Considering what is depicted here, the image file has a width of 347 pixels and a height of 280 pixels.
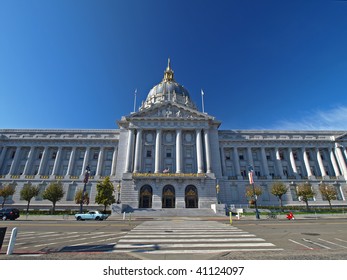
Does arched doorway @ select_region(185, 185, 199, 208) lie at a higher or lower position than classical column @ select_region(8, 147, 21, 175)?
lower

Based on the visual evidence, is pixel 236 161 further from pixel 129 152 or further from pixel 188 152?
pixel 129 152

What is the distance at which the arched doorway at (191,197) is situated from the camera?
42.6m

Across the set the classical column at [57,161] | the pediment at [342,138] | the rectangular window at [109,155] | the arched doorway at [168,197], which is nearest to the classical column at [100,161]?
the rectangular window at [109,155]

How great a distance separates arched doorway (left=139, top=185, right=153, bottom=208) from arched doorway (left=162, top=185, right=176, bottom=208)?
317 centimetres

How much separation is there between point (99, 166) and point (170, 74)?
2021 inches

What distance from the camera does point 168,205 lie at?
42375 millimetres

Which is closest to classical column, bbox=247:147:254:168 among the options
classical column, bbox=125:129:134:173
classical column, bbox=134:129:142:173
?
classical column, bbox=134:129:142:173

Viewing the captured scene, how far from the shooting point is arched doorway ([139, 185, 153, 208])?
42.2 m

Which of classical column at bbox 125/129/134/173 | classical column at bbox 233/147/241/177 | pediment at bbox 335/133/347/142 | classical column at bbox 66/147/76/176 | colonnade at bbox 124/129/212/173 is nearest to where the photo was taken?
classical column at bbox 125/129/134/173

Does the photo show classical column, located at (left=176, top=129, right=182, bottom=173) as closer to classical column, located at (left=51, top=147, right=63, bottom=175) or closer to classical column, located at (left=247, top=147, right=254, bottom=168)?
classical column, located at (left=247, top=147, right=254, bottom=168)

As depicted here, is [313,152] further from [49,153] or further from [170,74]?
[49,153]

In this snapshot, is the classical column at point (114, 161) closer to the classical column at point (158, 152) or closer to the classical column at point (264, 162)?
the classical column at point (158, 152)

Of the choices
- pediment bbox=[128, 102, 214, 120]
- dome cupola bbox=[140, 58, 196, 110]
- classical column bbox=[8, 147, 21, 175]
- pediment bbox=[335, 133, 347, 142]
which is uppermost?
dome cupola bbox=[140, 58, 196, 110]
